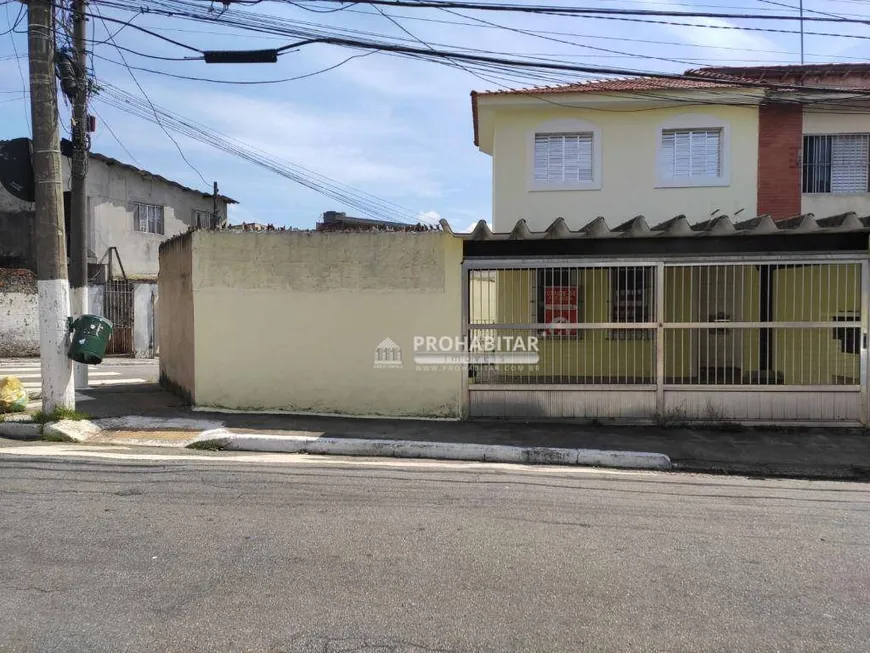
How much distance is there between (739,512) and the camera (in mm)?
4777

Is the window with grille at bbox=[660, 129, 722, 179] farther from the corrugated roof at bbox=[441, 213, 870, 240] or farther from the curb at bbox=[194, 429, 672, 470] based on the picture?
the curb at bbox=[194, 429, 672, 470]

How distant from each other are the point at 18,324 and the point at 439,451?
15.3 metres

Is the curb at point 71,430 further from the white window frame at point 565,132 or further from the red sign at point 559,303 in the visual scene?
the white window frame at point 565,132

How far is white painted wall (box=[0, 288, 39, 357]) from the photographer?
651 inches

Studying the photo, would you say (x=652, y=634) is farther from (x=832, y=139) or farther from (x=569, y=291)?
(x=832, y=139)

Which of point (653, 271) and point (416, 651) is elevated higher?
point (653, 271)

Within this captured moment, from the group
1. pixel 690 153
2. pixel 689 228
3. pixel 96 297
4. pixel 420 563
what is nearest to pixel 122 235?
pixel 96 297

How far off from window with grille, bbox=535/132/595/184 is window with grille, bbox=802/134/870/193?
4.17m

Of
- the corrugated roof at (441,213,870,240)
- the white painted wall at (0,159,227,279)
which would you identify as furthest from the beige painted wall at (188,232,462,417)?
the white painted wall at (0,159,227,279)

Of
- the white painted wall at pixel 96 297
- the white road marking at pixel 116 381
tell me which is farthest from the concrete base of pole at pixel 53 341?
the white painted wall at pixel 96 297

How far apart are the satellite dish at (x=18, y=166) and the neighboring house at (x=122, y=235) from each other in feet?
35.5

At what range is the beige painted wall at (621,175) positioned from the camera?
1149 cm

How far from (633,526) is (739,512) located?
1.03 metres

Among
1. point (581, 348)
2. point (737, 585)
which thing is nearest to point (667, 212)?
point (581, 348)
